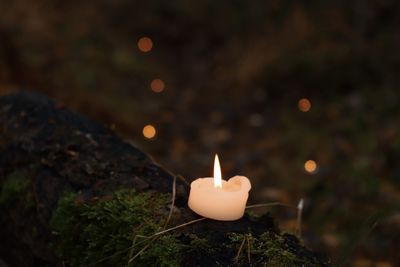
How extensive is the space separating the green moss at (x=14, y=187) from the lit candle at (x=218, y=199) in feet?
2.71

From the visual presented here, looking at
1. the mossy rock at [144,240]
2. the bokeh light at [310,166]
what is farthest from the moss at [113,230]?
the bokeh light at [310,166]

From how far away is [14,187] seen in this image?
2287 millimetres

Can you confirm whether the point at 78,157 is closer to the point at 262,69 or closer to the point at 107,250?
the point at 107,250

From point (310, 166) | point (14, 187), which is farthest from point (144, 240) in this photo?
point (310, 166)

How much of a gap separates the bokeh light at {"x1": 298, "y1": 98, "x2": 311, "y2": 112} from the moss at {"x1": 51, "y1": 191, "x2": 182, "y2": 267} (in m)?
3.85

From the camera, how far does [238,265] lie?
1.64 meters

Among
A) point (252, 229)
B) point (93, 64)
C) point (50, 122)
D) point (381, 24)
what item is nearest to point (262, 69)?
point (381, 24)

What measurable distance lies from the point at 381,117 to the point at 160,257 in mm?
3942

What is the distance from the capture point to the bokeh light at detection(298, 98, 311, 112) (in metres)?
5.59

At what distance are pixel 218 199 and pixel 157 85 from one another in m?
5.00

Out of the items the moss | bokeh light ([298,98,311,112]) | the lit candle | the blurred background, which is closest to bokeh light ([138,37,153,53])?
the blurred background

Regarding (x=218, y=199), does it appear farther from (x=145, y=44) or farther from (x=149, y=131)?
(x=145, y=44)

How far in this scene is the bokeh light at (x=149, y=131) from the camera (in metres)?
5.62

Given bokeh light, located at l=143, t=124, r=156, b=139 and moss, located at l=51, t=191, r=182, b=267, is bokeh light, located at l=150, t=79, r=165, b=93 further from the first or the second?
moss, located at l=51, t=191, r=182, b=267
